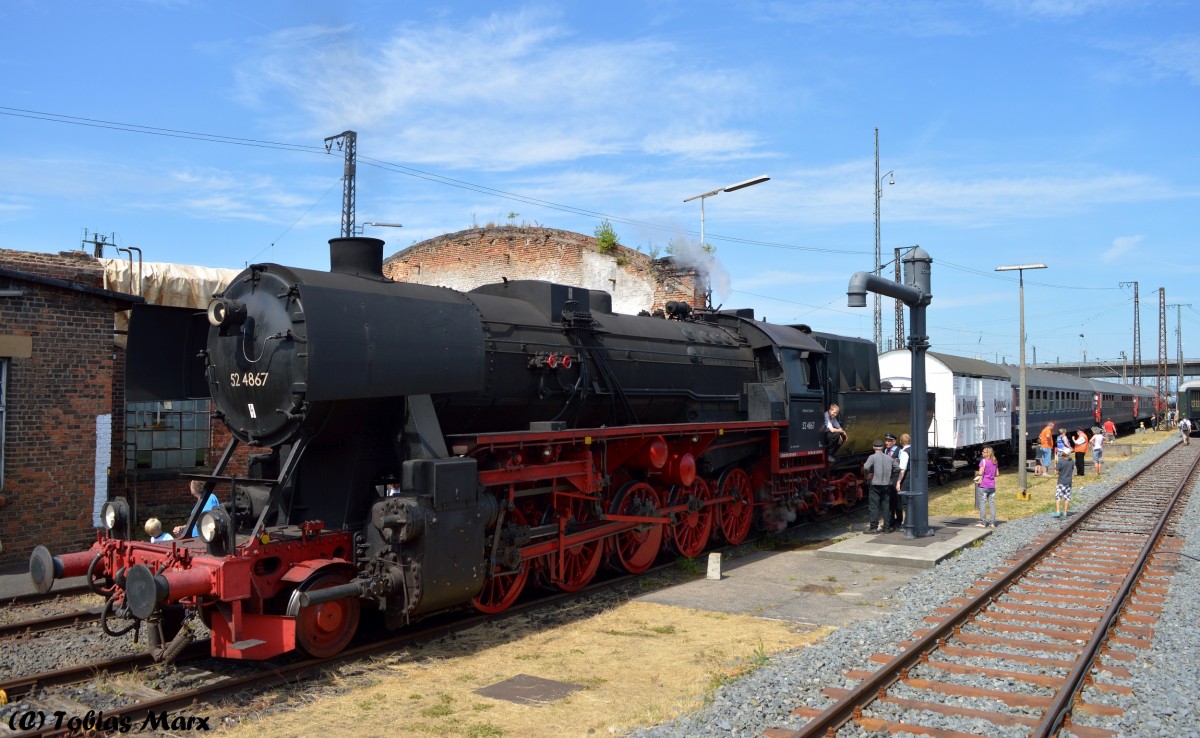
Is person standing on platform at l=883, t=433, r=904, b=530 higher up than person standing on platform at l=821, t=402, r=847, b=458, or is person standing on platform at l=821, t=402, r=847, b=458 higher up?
person standing on platform at l=821, t=402, r=847, b=458

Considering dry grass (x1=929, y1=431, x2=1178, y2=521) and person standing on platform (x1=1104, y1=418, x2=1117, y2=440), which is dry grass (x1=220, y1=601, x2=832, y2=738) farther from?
person standing on platform (x1=1104, y1=418, x2=1117, y2=440)

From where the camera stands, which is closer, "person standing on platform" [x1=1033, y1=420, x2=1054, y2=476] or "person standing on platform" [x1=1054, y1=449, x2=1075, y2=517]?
"person standing on platform" [x1=1054, y1=449, x2=1075, y2=517]

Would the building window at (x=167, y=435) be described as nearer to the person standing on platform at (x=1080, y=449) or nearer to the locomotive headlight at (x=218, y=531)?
the locomotive headlight at (x=218, y=531)

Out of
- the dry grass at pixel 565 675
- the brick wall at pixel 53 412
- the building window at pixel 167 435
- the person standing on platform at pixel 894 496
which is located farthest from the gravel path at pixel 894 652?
the building window at pixel 167 435

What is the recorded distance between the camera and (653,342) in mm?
11312

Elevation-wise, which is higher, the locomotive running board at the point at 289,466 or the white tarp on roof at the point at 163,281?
the white tarp on roof at the point at 163,281

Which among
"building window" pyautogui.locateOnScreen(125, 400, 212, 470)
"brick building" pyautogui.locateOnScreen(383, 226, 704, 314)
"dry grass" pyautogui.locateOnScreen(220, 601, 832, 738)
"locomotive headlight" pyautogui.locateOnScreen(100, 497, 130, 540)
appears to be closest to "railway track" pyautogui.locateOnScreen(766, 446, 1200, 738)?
"dry grass" pyautogui.locateOnScreen(220, 601, 832, 738)

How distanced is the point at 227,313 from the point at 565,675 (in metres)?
4.17

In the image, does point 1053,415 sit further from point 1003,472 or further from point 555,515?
point 555,515

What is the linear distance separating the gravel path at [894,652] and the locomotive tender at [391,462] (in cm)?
263

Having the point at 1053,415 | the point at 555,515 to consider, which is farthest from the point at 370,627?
the point at 1053,415

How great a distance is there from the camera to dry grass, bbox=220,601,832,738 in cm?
593

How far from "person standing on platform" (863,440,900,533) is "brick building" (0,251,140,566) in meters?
11.7

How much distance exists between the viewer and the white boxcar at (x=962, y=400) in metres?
22.3
